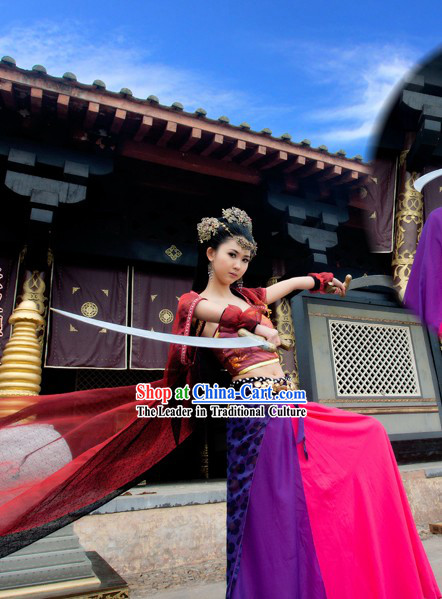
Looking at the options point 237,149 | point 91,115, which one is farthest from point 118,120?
point 237,149

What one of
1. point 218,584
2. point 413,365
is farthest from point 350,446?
point 413,365

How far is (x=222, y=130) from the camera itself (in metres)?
4.85

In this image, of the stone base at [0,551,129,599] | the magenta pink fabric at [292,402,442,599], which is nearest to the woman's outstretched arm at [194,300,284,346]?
the magenta pink fabric at [292,402,442,599]

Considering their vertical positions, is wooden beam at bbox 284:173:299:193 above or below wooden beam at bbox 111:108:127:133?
below

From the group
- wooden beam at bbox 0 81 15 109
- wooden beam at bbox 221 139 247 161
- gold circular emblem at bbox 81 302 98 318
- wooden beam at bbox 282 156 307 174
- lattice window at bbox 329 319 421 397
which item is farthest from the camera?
lattice window at bbox 329 319 421 397

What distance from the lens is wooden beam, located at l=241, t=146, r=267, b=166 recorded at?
5.02 m

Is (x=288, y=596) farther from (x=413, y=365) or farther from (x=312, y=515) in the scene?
(x=413, y=365)

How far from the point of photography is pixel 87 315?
5297 millimetres

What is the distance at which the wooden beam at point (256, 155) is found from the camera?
502 centimetres

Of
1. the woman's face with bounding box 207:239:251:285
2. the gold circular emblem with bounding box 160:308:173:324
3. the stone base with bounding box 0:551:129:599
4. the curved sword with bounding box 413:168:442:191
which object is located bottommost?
the stone base with bounding box 0:551:129:599

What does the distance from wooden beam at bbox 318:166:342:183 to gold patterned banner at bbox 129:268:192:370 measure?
221 centimetres

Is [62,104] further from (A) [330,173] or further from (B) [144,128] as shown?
(A) [330,173]

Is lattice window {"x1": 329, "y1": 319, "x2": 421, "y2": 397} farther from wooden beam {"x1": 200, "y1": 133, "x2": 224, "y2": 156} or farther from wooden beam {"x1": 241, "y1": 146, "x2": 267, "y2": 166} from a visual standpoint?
wooden beam {"x1": 200, "y1": 133, "x2": 224, "y2": 156}

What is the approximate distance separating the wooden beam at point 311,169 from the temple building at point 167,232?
0.01m
